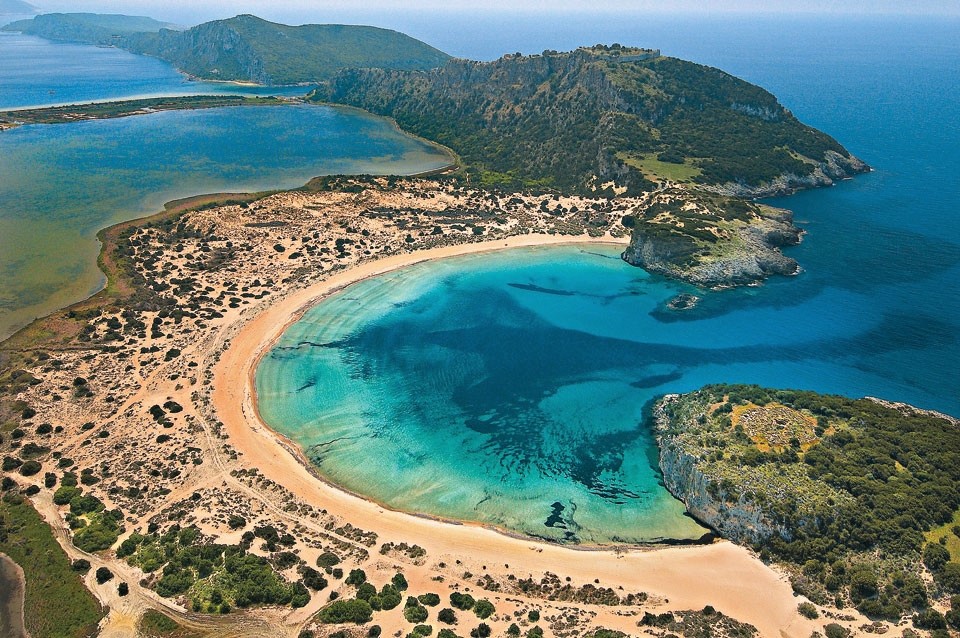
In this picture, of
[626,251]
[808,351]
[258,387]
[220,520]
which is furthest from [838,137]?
[220,520]

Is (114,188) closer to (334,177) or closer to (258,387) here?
(334,177)

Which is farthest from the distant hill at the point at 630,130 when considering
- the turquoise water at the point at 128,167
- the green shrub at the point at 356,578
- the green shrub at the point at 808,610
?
the green shrub at the point at 356,578

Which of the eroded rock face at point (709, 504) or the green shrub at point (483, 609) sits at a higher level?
the eroded rock face at point (709, 504)

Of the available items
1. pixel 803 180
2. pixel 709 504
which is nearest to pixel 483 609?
pixel 709 504

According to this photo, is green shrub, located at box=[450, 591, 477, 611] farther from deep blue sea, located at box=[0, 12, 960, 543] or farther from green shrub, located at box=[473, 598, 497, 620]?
deep blue sea, located at box=[0, 12, 960, 543]

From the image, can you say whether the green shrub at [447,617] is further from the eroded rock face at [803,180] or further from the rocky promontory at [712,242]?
the eroded rock face at [803,180]
